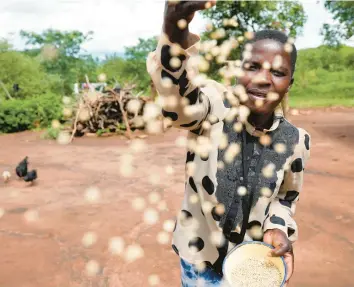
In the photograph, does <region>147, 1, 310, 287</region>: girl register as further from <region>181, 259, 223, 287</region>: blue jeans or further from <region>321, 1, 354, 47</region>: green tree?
<region>321, 1, 354, 47</region>: green tree

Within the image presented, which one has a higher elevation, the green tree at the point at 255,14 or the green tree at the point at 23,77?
the green tree at the point at 255,14

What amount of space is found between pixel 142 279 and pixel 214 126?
2361mm

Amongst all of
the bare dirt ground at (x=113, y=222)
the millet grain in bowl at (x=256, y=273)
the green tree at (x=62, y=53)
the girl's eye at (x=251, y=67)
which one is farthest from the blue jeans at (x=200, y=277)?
the green tree at (x=62, y=53)

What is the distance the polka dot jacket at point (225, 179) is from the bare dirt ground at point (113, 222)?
1.94 meters

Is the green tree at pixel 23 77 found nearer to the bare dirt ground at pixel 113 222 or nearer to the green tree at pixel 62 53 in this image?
the green tree at pixel 62 53

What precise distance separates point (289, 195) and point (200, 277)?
0.53 meters

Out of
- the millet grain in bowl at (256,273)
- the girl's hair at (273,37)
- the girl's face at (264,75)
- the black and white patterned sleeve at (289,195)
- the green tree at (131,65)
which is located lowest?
the green tree at (131,65)

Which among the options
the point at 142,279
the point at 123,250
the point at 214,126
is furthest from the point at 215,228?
the point at 123,250

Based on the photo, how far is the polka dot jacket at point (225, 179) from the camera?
1.62 metres

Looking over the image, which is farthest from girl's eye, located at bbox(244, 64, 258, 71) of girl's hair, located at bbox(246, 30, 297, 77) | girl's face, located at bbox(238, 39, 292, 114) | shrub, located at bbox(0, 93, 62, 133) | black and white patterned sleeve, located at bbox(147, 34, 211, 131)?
shrub, located at bbox(0, 93, 62, 133)

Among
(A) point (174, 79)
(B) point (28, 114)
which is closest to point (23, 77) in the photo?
(B) point (28, 114)

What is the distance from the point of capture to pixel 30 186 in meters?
6.52

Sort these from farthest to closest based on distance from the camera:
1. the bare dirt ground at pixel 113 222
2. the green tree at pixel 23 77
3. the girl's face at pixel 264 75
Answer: the green tree at pixel 23 77 < the bare dirt ground at pixel 113 222 < the girl's face at pixel 264 75

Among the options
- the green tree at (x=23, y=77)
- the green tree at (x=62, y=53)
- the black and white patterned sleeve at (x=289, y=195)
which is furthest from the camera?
the green tree at (x=62, y=53)
